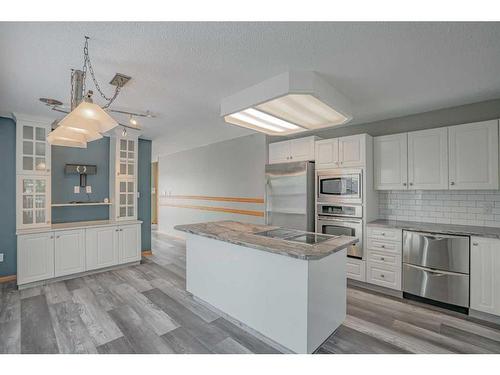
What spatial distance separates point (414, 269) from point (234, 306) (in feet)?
7.31

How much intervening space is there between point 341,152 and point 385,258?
1.55 metres

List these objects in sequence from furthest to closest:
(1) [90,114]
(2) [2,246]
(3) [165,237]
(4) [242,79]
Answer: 1. (3) [165,237]
2. (2) [2,246]
3. (4) [242,79]
4. (1) [90,114]

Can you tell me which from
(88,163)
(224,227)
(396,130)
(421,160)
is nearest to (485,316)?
(421,160)

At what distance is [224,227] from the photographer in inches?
116

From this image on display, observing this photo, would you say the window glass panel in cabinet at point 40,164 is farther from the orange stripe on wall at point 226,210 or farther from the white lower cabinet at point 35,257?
the orange stripe on wall at point 226,210

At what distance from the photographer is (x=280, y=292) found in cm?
208

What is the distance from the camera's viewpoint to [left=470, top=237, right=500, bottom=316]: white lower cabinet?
99.8 inches

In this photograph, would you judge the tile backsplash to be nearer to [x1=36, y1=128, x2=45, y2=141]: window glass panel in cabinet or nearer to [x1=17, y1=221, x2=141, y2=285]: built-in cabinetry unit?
[x1=17, y1=221, x2=141, y2=285]: built-in cabinetry unit

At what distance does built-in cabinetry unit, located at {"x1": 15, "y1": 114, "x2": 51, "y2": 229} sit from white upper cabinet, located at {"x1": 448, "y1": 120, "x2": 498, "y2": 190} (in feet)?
17.8

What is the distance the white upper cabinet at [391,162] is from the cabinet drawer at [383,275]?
1.07 meters

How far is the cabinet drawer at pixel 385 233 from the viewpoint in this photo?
10.4 feet

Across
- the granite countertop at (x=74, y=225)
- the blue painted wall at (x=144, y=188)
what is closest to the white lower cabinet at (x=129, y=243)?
the granite countertop at (x=74, y=225)

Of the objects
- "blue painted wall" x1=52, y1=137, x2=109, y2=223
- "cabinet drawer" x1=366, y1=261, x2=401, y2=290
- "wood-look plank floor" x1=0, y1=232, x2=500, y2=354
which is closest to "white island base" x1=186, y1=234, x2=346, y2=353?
"wood-look plank floor" x1=0, y1=232, x2=500, y2=354

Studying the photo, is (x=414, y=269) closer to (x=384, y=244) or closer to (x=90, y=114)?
(x=384, y=244)
